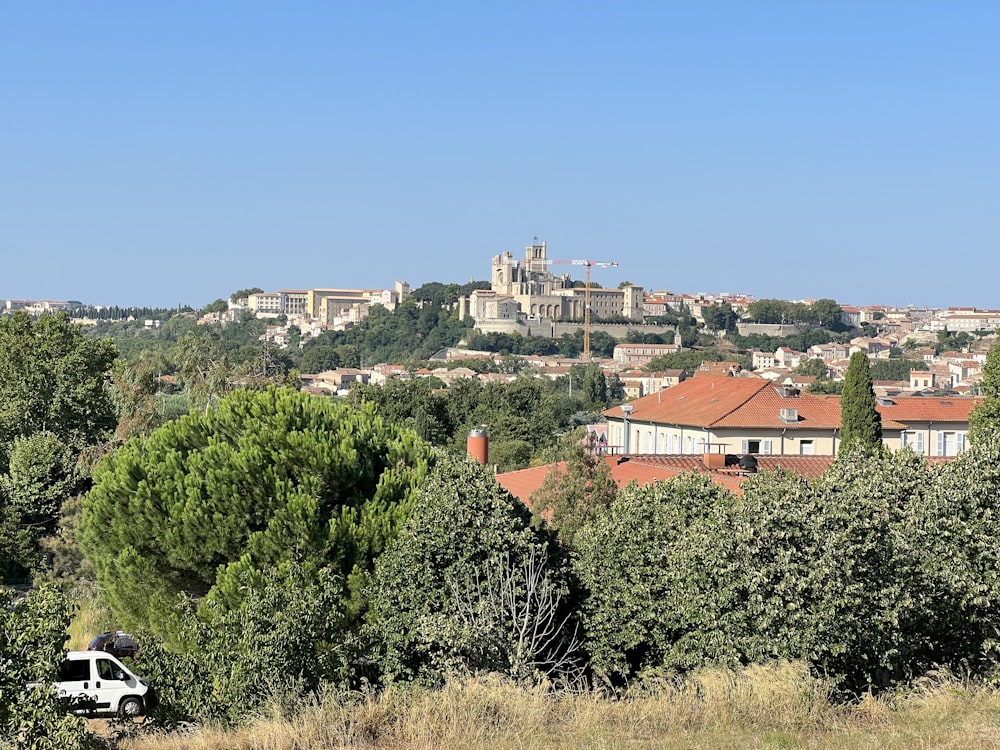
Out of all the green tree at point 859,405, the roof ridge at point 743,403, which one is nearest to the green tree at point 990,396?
the green tree at point 859,405

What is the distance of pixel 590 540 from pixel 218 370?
24.4 metres

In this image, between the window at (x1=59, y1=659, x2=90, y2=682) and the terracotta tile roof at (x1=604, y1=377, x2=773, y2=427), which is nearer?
the window at (x1=59, y1=659, x2=90, y2=682)

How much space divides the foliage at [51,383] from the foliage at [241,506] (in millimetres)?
20404

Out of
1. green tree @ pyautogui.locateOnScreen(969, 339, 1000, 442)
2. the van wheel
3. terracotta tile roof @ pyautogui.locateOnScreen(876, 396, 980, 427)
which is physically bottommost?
the van wheel

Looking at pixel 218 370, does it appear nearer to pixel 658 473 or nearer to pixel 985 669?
pixel 658 473

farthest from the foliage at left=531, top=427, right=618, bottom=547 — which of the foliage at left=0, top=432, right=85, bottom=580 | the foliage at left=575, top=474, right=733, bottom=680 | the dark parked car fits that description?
the foliage at left=0, top=432, right=85, bottom=580

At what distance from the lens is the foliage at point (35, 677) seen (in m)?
8.77

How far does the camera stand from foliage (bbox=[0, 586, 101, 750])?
877 cm

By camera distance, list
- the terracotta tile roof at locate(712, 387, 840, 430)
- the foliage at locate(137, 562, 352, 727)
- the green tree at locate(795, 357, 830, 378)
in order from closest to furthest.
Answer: the foliage at locate(137, 562, 352, 727) → the terracotta tile roof at locate(712, 387, 840, 430) → the green tree at locate(795, 357, 830, 378)

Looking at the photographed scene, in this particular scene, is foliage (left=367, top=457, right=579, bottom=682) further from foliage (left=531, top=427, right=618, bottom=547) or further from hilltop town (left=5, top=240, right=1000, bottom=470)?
hilltop town (left=5, top=240, right=1000, bottom=470)

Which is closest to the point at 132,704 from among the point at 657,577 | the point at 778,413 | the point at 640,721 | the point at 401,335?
the point at 657,577

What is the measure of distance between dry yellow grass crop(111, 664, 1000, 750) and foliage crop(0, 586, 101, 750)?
95 centimetres

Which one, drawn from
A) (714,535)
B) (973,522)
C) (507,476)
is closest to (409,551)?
(714,535)

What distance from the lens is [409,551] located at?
12523 millimetres
